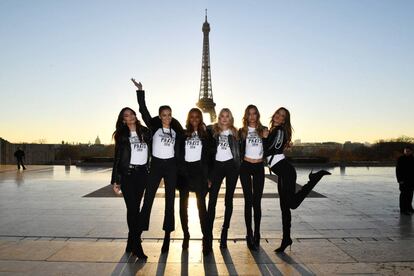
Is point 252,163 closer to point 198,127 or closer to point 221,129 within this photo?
point 221,129

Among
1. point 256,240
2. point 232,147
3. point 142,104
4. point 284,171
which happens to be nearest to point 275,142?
point 284,171

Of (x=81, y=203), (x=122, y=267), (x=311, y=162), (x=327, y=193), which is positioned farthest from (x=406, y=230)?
(x=311, y=162)

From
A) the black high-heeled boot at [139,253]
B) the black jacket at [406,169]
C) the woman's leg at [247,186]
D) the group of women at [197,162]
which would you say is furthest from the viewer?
the black jacket at [406,169]

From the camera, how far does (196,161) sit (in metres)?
5.13

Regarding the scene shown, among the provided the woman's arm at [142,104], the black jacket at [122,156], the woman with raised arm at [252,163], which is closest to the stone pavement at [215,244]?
the woman with raised arm at [252,163]

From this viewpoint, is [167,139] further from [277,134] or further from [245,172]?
[277,134]

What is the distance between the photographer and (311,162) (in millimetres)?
30641

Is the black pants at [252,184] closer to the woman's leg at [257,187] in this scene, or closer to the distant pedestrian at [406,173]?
the woman's leg at [257,187]

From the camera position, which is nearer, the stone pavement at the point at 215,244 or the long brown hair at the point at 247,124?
the stone pavement at the point at 215,244

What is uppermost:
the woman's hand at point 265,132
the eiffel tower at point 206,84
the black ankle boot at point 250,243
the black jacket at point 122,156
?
the eiffel tower at point 206,84

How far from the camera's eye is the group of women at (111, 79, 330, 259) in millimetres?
4988

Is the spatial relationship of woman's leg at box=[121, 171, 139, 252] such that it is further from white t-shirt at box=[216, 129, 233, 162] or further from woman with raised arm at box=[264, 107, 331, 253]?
woman with raised arm at box=[264, 107, 331, 253]

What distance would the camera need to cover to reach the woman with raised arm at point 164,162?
16.5ft

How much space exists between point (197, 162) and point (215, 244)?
1.23m
